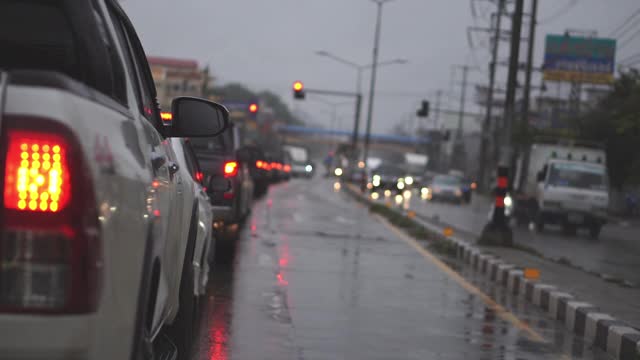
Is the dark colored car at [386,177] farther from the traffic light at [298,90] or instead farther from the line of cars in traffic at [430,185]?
the traffic light at [298,90]

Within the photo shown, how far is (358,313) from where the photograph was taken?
33.8 ft

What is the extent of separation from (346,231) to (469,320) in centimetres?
1232

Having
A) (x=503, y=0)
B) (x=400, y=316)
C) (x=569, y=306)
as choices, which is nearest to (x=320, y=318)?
(x=400, y=316)

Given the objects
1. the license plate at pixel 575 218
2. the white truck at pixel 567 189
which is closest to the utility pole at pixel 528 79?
the white truck at pixel 567 189

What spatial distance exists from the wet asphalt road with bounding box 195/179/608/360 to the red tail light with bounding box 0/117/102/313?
4837 millimetres

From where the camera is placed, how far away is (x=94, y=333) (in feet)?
9.38

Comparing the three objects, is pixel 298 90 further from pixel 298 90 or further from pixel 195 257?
pixel 195 257

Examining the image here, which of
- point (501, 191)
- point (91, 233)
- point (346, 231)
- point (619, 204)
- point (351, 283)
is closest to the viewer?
point (91, 233)

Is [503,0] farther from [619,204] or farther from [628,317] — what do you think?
[628,317]

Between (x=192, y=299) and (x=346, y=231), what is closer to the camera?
(x=192, y=299)

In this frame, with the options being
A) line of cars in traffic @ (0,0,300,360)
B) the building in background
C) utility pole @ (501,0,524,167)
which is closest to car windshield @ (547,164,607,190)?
utility pole @ (501,0,524,167)

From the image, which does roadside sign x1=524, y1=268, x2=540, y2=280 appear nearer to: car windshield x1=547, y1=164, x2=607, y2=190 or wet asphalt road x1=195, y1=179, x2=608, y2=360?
wet asphalt road x1=195, y1=179, x2=608, y2=360

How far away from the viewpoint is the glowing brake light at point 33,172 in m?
2.78

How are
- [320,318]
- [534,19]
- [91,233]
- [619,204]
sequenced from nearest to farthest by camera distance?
[91,233], [320,318], [534,19], [619,204]
